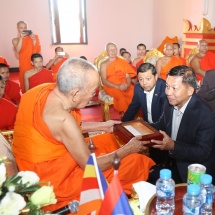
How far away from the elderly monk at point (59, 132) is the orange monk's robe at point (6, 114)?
987 millimetres

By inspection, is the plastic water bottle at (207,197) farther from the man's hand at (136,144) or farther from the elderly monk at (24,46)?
the elderly monk at (24,46)

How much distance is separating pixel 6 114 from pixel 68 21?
660 centimetres

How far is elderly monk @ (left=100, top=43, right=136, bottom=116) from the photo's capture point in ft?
13.3

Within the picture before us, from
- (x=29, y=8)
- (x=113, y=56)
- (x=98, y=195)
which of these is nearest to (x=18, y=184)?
(x=98, y=195)

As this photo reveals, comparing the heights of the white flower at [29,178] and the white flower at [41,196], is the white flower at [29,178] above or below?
above

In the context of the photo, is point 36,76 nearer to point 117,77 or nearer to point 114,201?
point 117,77

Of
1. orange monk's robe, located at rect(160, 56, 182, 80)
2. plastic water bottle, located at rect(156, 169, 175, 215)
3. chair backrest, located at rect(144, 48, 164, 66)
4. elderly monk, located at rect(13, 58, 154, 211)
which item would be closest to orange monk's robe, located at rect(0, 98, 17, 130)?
elderly monk, located at rect(13, 58, 154, 211)

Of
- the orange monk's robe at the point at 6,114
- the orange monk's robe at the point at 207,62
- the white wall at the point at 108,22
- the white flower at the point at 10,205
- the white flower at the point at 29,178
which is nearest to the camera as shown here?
the white flower at the point at 10,205

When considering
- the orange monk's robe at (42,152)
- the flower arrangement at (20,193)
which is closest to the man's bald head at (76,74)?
the orange monk's robe at (42,152)

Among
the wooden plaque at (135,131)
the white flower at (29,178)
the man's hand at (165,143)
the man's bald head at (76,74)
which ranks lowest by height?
the man's hand at (165,143)

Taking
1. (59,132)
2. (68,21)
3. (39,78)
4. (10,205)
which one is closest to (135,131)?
(59,132)

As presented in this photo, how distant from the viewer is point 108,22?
8883 millimetres

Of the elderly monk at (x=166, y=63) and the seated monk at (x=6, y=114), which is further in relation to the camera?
the elderly monk at (x=166, y=63)

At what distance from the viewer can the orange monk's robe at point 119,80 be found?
3984 mm
